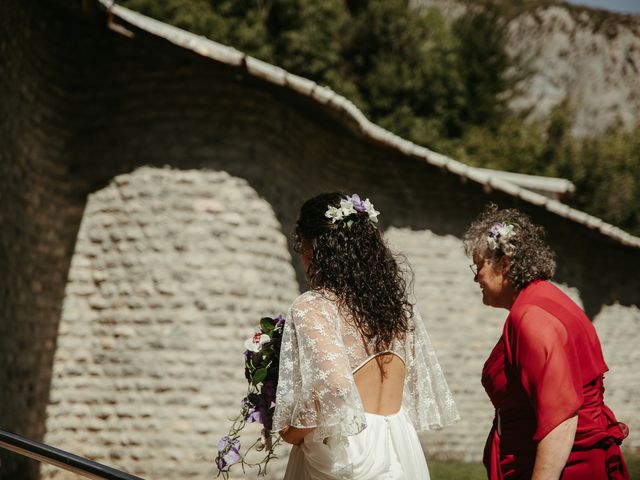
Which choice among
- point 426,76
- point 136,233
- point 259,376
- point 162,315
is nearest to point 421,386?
point 259,376

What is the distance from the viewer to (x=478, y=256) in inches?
106

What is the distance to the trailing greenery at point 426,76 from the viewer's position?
18.4 metres

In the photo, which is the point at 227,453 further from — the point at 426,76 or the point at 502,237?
the point at 426,76

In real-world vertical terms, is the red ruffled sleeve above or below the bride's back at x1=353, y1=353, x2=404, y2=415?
above

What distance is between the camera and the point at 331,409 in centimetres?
218

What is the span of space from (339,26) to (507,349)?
18502mm

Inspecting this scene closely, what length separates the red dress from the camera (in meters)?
2.24

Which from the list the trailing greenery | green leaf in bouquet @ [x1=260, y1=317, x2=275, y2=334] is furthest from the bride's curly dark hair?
the trailing greenery

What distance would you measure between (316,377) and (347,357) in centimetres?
13

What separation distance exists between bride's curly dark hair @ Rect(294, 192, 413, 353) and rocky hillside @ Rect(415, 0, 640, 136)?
89.9 ft

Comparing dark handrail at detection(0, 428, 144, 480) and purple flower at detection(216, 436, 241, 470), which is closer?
dark handrail at detection(0, 428, 144, 480)

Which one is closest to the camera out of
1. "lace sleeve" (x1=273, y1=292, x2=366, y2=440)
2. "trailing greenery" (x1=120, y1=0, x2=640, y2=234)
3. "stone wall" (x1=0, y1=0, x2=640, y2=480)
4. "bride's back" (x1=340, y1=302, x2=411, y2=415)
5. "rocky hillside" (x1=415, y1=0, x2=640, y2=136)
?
"lace sleeve" (x1=273, y1=292, x2=366, y2=440)

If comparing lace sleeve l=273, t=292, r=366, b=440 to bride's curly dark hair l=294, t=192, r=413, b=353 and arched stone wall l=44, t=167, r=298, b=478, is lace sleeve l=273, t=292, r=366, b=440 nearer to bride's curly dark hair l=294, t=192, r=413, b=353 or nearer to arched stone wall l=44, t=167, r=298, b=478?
bride's curly dark hair l=294, t=192, r=413, b=353

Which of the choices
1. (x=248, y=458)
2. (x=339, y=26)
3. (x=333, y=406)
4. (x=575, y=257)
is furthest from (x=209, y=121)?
(x=339, y=26)
